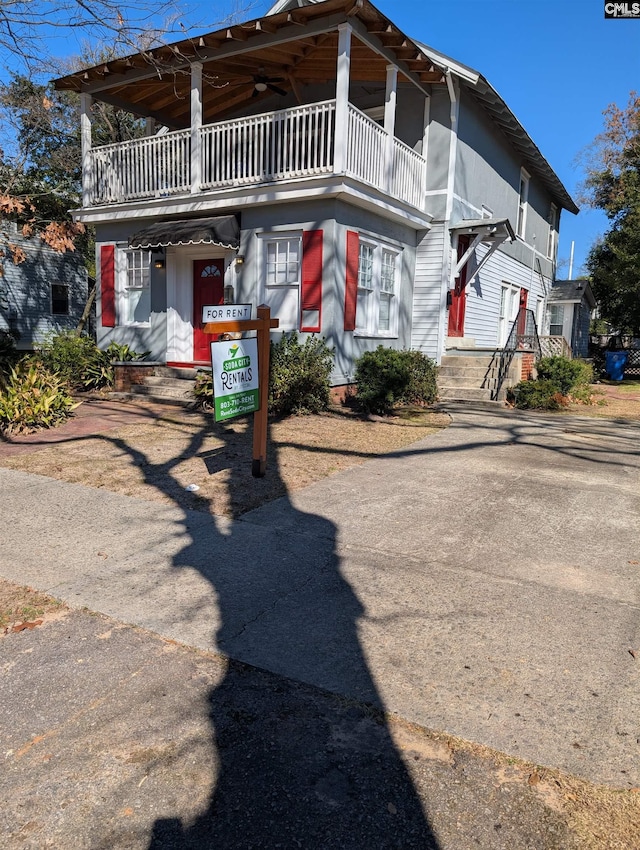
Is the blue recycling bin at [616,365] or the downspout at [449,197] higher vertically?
the downspout at [449,197]

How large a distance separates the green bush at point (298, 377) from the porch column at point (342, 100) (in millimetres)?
3064

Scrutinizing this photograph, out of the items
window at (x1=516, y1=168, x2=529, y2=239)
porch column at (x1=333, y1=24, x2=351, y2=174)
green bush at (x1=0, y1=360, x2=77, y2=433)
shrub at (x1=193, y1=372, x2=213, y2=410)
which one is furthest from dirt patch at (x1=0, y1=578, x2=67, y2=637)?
window at (x1=516, y1=168, x2=529, y2=239)

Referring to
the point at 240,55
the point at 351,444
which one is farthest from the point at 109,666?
the point at 240,55

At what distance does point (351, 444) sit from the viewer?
864cm

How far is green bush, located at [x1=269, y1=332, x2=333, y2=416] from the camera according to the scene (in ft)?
33.9

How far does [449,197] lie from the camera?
13789 millimetres

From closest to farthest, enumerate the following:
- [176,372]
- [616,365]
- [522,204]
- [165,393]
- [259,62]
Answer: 1. [165,393]
2. [259,62]
3. [176,372]
4. [522,204]
5. [616,365]

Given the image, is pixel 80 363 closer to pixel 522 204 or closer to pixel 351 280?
pixel 351 280

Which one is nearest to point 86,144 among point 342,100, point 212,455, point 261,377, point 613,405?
point 342,100

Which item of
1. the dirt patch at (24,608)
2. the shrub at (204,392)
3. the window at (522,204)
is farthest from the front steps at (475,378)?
the dirt patch at (24,608)

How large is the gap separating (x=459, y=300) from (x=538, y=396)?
397 centimetres

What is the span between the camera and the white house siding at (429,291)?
46.0 ft

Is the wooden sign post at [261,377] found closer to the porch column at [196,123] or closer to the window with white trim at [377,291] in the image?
the window with white trim at [377,291]

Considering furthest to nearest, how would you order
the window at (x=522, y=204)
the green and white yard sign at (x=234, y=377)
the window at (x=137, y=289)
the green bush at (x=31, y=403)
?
the window at (x=522, y=204) < the window at (x=137, y=289) < the green bush at (x=31, y=403) < the green and white yard sign at (x=234, y=377)
